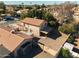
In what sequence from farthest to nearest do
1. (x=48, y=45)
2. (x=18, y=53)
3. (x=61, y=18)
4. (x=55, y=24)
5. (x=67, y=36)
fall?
(x=61, y=18) < (x=55, y=24) < (x=67, y=36) < (x=48, y=45) < (x=18, y=53)

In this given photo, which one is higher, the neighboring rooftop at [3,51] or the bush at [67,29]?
the bush at [67,29]

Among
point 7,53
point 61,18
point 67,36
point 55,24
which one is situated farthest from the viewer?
point 61,18

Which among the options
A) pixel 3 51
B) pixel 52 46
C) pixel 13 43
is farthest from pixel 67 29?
pixel 3 51

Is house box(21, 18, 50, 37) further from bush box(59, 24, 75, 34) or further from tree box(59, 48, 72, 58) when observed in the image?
tree box(59, 48, 72, 58)

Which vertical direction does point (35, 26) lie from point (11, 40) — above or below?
above

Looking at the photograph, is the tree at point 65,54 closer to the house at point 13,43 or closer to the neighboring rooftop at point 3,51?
the house at point 13,43

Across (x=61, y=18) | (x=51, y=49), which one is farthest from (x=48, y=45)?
(x=61, y=18)

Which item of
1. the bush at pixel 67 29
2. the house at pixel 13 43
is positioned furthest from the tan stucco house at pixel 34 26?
the house at pixel 13 43

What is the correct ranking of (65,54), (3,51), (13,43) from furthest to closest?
(65,54), (13,43), (3,51)

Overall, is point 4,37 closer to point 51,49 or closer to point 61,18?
→ point 51,49

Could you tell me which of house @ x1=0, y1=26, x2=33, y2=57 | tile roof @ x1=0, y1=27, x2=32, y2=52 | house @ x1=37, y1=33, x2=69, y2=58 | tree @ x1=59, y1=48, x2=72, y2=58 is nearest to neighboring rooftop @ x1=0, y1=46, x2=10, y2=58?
house @ x1=0, y1=26, x2=33, y2=57

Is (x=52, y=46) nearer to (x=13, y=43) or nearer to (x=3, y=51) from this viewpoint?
(x=13, y=43)
